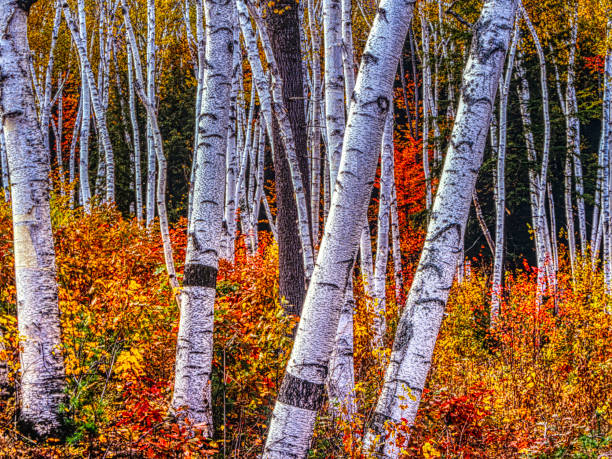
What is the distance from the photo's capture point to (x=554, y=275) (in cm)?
1107

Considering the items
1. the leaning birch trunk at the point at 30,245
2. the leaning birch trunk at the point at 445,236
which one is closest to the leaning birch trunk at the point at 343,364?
the leaning birch trunk at the point at 445,236

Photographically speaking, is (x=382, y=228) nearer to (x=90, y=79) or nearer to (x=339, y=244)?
(x=339, y=244)

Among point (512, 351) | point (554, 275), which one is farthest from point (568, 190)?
point (512, 351)

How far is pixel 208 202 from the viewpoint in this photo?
3301mm

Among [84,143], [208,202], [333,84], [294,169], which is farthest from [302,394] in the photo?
[84,143]

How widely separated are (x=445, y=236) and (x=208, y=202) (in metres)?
1.47

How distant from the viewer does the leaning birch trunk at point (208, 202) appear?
326 cm

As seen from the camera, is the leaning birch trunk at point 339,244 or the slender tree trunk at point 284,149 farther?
the slender tree trunk at point 284,149

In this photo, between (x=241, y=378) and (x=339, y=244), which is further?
(x=241, y=378)

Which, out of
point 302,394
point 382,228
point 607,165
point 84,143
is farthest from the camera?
point 84,143

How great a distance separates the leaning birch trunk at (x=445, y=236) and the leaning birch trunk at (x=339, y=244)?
1.57 feet

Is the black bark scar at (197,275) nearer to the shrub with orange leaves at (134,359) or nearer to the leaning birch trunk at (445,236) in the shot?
the shrub with orange leaves at (134,359)

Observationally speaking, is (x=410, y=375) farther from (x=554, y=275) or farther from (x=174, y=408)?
(x=554, y=275)

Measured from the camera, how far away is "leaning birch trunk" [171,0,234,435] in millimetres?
3260
